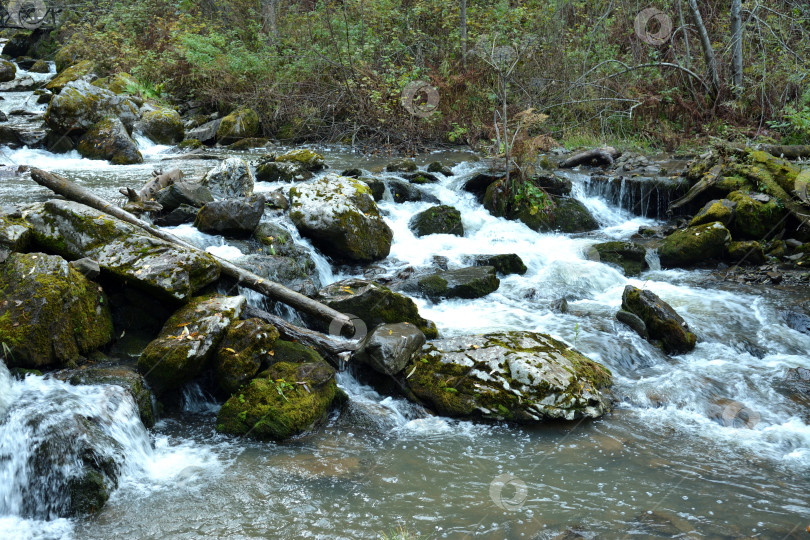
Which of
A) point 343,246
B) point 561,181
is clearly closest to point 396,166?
point 561,181

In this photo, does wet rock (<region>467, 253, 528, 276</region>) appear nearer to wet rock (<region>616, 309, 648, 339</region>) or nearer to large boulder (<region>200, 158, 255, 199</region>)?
wet rock (<region>616, 309, 648, 339</region>)

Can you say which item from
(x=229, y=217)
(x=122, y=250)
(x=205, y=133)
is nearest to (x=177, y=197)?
(x=229, y=217)

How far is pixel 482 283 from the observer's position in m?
8.02

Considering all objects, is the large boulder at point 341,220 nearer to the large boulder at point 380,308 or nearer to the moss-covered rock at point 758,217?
the large boulder at point 380,308

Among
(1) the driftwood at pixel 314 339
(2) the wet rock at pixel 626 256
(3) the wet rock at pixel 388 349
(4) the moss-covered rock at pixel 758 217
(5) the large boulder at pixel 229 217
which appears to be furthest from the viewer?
(4) the moss-covered rock at pixel 758 217

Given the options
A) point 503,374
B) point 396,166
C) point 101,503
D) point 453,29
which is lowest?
point 101,503

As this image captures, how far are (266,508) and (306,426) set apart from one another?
1003 mm

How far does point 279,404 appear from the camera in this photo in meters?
4.89

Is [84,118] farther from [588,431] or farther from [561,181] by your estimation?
[588,431]

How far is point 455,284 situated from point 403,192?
3498 mm
